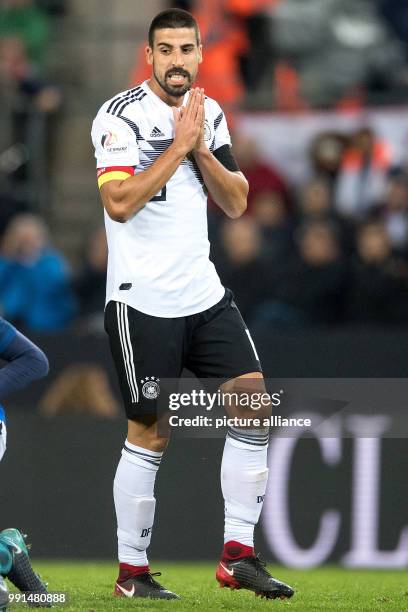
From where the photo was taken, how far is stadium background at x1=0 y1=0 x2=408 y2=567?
9289 millimetres

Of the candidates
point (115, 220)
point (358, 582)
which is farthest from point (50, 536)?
point (115, 220)

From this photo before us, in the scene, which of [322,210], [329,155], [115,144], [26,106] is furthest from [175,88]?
[26,106]

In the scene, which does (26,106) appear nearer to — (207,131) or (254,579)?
(207,131)

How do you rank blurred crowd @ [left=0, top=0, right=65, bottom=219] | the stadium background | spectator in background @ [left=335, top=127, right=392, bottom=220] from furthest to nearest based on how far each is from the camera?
blurred crowd @ [left=0, top=0, right=65, bottom=219] → spectator in background @ [left=335, top=127, right=392, bottom=220] → the stadium background

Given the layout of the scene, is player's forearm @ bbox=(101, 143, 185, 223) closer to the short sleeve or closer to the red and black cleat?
the short sleeve

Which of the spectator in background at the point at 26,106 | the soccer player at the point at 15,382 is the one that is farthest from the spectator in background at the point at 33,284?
the soccer player at the point at 15,382

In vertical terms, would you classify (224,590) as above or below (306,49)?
below

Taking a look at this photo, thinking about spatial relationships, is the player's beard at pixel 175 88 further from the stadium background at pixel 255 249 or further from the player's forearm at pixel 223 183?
the stadium background at pixel 255 249

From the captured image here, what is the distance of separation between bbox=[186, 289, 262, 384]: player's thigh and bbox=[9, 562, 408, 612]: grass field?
988mm

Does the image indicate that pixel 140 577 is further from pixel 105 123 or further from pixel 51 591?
pixel 105 123

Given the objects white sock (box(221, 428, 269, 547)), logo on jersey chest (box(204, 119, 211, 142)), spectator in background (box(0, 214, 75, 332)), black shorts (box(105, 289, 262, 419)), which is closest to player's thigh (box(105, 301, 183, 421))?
black shorts (box(105, 289, 262, 419))

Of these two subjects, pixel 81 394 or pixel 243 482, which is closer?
pixel 243 482

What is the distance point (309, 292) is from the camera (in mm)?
10859

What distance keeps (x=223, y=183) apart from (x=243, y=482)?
130cm
